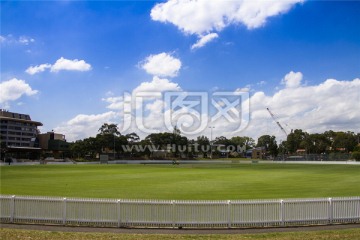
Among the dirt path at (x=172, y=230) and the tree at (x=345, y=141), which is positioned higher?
the tree at (x=345, y=141)

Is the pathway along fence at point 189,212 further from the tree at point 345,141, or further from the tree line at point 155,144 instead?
the tree at point 345,141

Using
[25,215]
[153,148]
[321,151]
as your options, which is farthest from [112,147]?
[25,215]

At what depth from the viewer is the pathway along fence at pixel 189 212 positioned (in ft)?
62.4

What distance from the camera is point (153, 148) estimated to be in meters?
180

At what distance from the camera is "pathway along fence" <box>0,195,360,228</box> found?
19.0 meters

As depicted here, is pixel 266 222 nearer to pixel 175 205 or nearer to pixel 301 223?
pixel 301 223

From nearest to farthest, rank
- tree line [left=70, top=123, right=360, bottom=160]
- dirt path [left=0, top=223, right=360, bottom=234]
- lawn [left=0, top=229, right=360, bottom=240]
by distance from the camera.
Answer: lawn [left=0, top=229, right=360, bottom=240] → dirt path [left=0, top=223, right=360, bottom=234] → tree line [left=70, top=123, right=360, bottom=160]

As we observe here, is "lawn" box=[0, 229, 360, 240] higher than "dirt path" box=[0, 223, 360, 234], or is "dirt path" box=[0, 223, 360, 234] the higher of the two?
"lawn" box=[0, 229, 360, 240]

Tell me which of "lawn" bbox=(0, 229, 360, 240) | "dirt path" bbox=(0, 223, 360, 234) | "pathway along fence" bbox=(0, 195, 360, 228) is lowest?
"dirt path" bbox=(0, 223, 360, 234)

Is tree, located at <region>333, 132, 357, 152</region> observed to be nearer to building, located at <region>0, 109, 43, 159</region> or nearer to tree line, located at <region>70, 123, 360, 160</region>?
tree line, located at <region>70, 123, 360, 160</region>

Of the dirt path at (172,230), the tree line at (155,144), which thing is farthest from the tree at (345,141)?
the dirt path at (172,230)

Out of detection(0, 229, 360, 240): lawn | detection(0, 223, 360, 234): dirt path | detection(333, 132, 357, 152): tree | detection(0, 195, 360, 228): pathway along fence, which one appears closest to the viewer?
detection(0, 229, 360, 240): lawn

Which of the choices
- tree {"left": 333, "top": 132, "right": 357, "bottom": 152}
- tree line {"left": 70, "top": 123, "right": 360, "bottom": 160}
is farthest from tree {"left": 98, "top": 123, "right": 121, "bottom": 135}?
tree {"left": 333, "top": 132, "right": 357, "bottom": 152}

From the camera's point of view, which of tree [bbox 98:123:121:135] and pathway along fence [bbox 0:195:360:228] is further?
tree [bbox 98:123:121:135]
